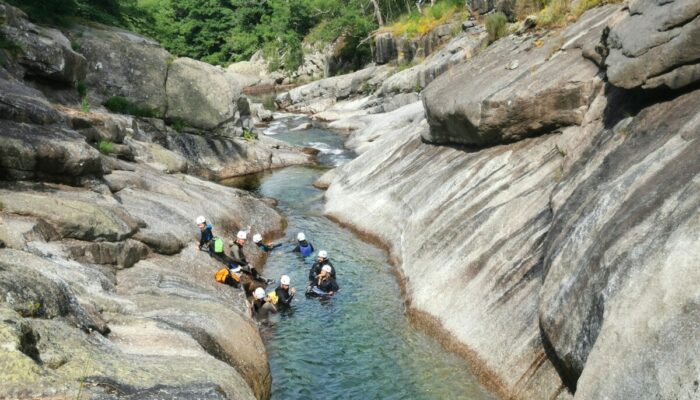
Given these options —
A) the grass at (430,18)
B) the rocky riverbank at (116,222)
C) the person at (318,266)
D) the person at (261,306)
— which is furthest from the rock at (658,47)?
the grass at (430,18)

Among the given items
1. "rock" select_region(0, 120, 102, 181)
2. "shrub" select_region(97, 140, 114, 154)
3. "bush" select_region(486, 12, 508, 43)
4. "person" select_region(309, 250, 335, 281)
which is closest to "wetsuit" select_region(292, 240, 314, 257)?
"person" select_region(309, 250, 335, 281)

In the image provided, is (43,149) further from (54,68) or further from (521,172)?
(521,172)

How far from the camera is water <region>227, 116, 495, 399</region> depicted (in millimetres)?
14719

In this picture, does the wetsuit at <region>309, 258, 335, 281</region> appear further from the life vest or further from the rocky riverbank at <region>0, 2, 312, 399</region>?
the rocky riverbank at <region>0, 2, 312, 399</region>

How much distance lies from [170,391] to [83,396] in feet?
4.97

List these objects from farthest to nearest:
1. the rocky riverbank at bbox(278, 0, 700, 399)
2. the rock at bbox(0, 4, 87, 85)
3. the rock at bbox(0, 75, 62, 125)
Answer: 1. the rock at bbox(0, 4, 87, 85)
2. the rock at bbox(0, 75, 62, 125)
3. the rocky riverbank at bbox(278, 0, 700, 399)

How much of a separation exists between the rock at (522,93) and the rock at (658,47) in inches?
129

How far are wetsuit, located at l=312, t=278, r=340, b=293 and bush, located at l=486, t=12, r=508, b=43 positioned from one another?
14.6m

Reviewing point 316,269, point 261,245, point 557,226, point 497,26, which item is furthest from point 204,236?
point 497,26

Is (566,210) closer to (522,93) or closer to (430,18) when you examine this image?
A: (522,93)

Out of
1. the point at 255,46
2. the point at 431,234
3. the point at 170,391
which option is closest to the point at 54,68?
the point at 431,234

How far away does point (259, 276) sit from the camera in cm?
2202

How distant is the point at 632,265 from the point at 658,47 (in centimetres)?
572

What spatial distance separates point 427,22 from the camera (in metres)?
65.1
